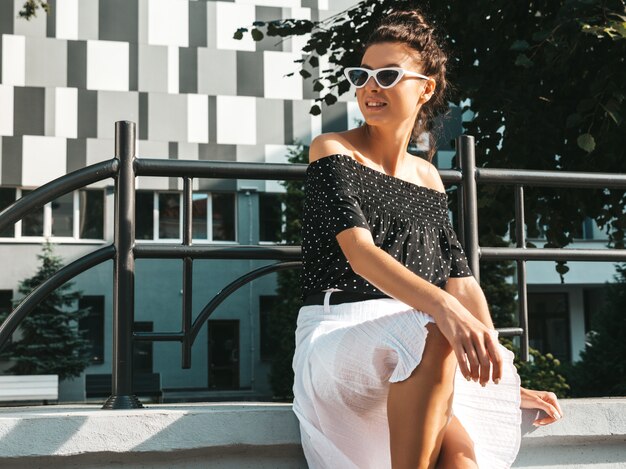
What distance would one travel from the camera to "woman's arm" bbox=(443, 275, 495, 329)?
8.61 feet

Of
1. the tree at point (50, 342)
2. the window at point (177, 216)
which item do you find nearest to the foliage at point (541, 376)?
the window at point (177, 216)

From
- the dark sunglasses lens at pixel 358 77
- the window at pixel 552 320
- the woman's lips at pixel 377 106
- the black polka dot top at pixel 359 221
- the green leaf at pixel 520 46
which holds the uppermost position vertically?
the green leaf at pixel 520 46

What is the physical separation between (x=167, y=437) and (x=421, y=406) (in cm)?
82

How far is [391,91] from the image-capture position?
2.58 metres

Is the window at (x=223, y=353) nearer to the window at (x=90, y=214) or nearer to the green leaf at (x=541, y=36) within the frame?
the window at (x=90, y=214)

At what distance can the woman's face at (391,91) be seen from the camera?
2.58 metres

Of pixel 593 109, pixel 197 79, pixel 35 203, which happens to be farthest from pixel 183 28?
pixel 35 203

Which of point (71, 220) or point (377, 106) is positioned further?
point (71, 220)

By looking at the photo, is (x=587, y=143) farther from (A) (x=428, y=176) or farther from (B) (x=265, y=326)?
(B) (x=265, y=326)

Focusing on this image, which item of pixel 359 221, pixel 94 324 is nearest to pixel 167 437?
pixel 359 221

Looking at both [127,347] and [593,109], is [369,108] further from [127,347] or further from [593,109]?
[593,109]

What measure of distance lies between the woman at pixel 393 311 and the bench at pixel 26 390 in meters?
19.7

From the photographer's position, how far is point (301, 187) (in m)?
23.4

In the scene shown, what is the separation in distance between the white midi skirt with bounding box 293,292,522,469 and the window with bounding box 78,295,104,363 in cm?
2387
